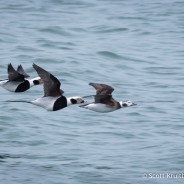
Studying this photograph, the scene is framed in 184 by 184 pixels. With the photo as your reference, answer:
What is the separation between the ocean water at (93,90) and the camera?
20.5 m

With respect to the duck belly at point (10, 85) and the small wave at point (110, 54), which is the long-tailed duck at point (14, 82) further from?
the small wave at point (110, 54)

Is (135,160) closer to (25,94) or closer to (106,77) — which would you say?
(25,94)

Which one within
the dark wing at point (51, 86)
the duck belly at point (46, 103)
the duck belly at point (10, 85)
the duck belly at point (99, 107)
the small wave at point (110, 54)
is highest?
the dark wing at point (51, 86)

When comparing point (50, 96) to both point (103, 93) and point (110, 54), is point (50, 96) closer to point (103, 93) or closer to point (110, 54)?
point (103, 93)

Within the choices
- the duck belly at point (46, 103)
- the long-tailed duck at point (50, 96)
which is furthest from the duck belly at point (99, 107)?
the duck belly at point (46, 103)

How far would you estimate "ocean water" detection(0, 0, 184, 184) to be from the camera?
67.4 feet

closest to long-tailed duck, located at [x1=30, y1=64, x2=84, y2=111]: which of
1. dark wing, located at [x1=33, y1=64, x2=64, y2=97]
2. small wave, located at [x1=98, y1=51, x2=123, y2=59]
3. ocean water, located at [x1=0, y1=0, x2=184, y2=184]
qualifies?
dark wing, located at [x1=33, y1=64, x2=64, y2=97]

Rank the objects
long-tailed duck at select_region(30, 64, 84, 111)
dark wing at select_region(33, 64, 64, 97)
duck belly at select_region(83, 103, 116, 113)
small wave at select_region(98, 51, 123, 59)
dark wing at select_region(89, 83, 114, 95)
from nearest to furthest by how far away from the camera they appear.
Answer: dark wing at select_region(33, 64, 64, 97)
long-tailed duck at select_region(30, 64, 84, 111)
duck belly at select_region(83, 103, 116, 113)
dark wing at select_region(89, 83, 114, 95)
small wave at select_region(98, 51, 123, 59)

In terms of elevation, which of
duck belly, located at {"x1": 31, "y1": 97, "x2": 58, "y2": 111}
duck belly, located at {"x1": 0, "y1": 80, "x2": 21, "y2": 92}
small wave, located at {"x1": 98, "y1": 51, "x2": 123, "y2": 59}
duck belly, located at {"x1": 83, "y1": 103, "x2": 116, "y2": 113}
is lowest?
small wave, located at {"x1": 98, "y1": 51, "x2": 123, "y2": 59}

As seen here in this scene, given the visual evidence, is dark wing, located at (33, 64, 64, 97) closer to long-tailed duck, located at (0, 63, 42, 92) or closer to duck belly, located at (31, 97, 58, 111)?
duck belly, located at (31, 97, 58, 111)

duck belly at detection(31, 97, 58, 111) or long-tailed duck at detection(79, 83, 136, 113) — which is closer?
duck belly at detection(31, 97, 58, 111)

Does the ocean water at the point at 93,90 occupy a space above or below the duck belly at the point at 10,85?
below

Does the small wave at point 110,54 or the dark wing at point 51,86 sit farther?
the small wave at point 110,54

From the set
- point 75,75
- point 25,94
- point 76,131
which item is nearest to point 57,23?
point 75,75
